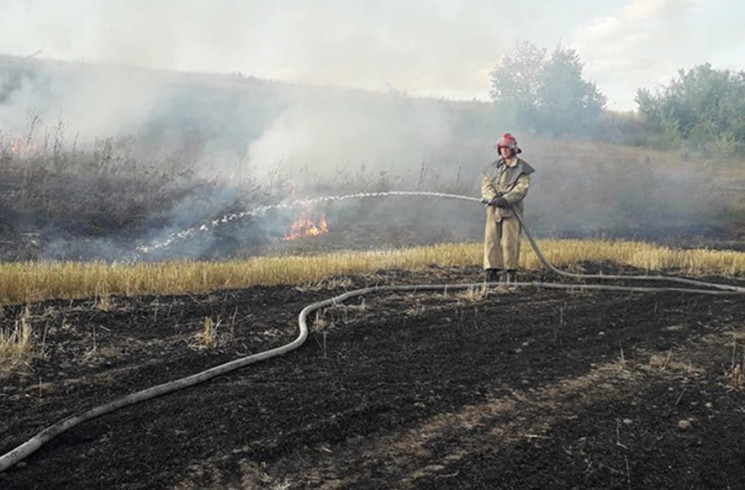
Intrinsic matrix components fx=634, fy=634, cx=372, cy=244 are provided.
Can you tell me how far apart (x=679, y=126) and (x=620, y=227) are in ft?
49.4

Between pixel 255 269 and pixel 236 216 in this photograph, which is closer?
pixel 255 269

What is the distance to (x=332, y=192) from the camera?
51.9 ft

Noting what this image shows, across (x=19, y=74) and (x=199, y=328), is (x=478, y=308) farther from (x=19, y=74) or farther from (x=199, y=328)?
(x=19, y=74)

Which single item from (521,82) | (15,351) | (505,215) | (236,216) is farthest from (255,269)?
(521,82)

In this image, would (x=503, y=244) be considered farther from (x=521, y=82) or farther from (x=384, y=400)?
(x=521, y=82)

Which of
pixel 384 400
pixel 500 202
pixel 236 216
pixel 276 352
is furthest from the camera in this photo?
pixel 236 216

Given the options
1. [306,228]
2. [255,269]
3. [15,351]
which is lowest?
[15,351]

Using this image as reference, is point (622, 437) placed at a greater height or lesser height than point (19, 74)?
lesser

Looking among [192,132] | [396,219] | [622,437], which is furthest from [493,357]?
[192,132]

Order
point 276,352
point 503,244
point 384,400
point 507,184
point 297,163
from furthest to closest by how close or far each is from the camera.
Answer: point 297,163 → point 507,184 → point 503,244 → point 276,352 → point 384,400

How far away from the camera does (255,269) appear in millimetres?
7504

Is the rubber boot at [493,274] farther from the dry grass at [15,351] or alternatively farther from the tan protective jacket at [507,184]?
the dry grass at [15,351]

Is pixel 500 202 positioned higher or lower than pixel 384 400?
higher

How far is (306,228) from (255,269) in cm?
576
